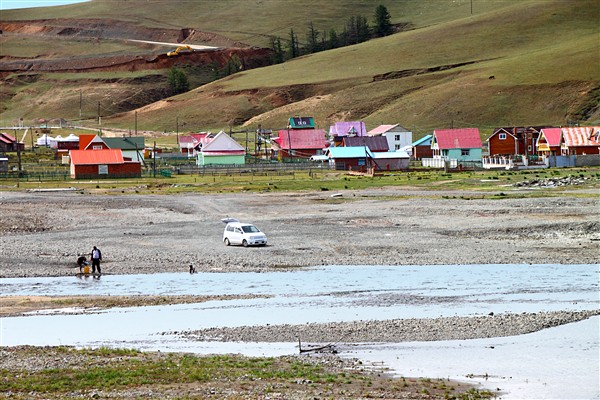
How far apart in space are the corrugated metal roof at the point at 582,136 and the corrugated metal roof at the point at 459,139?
45.2 feet

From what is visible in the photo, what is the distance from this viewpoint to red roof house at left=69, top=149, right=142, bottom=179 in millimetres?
110312

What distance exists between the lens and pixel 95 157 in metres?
112

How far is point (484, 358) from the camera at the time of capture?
28.0 metres

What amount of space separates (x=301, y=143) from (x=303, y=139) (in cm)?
75

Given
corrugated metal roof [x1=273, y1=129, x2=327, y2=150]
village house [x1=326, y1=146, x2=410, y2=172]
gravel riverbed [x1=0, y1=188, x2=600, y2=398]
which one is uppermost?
corrugated metal roof [x1=273, y1=129, x2=327, y2=150]

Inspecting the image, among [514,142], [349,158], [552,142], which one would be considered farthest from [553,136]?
[349,158]

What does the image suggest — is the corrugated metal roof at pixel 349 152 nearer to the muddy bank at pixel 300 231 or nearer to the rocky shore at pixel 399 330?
the muddy bank at pixel 300 231

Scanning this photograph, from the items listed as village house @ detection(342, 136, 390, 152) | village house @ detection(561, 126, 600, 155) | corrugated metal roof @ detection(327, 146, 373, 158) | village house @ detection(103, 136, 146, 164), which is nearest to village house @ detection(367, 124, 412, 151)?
village house @ detection(342, 136, 390, 152)

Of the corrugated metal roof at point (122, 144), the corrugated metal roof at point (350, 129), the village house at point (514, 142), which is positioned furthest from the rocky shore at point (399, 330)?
the corrugated metal roof at point (350, 129)

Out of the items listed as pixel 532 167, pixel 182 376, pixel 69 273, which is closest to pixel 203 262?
pixel 69 273

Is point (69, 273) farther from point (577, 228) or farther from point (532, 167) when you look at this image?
point (532, 167)

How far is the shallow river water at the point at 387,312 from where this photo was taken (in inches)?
1057

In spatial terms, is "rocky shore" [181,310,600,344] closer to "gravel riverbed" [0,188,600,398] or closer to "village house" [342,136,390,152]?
"gravel riverbed" [0,188,600,398]

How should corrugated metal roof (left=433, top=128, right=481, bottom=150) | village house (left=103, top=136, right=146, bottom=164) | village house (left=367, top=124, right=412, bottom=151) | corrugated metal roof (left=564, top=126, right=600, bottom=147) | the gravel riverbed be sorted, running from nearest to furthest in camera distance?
1. the gravel riverbed
2. corrugated metal roof (left=564, top=126, right=600, bottom=147)
3. village house (left=103, top=136, right=146, bottom=164)
4. corrugated metal roof (left=433, top=128, right=481, bottom=150)
5. village house (left=367, top=124, right=412, bottom=151)
